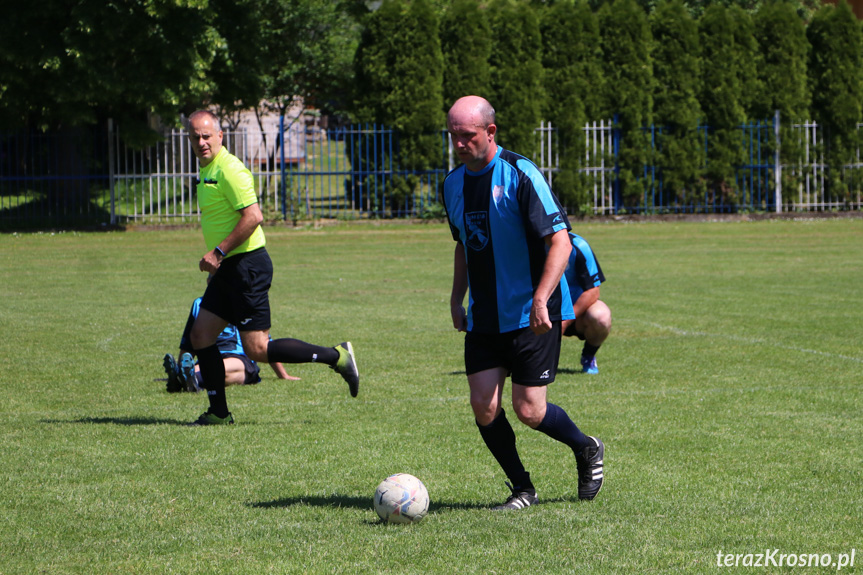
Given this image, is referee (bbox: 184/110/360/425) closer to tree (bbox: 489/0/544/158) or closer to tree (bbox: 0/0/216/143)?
tree (bbox: 0/0/216/143)

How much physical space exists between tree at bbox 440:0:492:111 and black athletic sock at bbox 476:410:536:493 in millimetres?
24313

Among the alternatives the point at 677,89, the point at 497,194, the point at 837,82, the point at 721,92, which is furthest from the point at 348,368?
the point at 837,82

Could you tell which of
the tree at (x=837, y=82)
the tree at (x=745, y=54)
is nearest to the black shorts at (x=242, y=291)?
the tree at (x=745, y=54)

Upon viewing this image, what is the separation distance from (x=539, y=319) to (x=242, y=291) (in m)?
2.97

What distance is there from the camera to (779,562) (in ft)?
13.9

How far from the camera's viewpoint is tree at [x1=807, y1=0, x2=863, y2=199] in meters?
30.2

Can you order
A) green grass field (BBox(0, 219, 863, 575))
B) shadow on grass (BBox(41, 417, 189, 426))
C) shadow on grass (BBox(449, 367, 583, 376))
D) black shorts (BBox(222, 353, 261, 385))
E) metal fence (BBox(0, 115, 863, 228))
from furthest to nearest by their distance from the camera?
metal fence (BBox(0, 115, 863, 228)), shadow on grass (BBox(449, 367, 583, 376)), black shorts (BBox(222, 353, 261, 385)), shadow on grass (BBox(41, 417, 189, 426)), green grass field (BBox(0, 219, 863, 575))

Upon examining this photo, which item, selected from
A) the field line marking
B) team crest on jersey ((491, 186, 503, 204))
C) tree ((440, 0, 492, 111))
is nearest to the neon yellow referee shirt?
team crest on jersey ((491, 186, 503, 204))

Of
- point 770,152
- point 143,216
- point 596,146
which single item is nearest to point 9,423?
point 143,216

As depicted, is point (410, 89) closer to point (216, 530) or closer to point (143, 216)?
point (143, 216)

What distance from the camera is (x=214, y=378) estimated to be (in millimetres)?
7246

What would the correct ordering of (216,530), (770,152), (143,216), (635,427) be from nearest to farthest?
1. (216,530)
2. (635,427)
3. (143,216)
4. (770,152)

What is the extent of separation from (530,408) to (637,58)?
1018 inches

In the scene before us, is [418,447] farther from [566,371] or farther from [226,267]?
[566,371]
